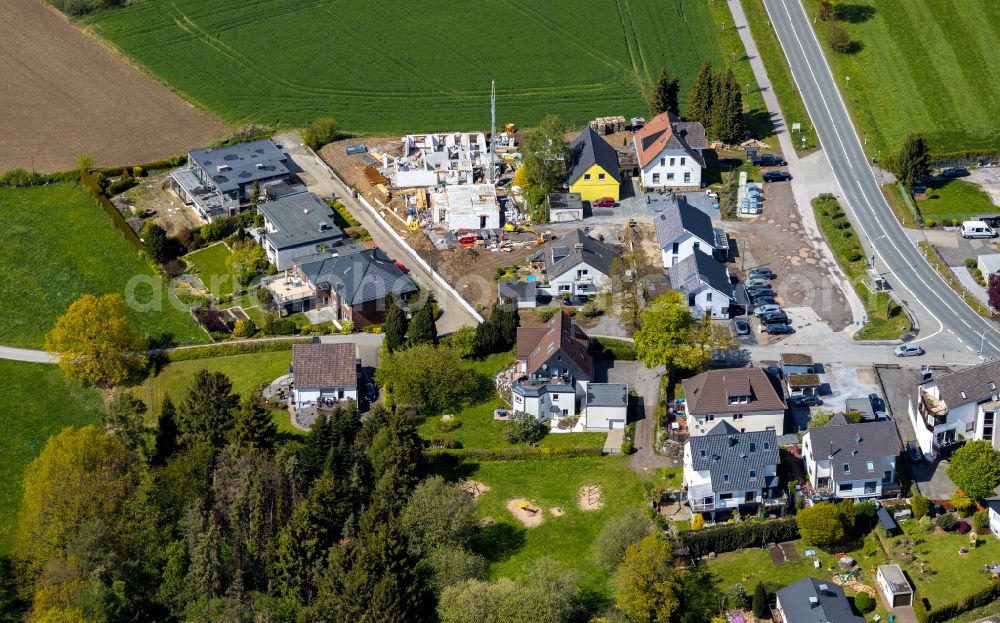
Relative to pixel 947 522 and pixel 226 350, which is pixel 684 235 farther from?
pixel 226 350

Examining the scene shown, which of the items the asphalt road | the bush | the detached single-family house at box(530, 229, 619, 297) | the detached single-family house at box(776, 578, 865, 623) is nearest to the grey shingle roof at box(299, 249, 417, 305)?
the detached single-family house at box(530, 229, 619, 297)

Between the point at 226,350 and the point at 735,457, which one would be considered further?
the point at 226,350

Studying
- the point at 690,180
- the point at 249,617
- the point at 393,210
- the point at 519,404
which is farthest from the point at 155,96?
Answer: the point at 249,617

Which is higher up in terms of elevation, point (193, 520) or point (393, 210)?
point (393, 210)

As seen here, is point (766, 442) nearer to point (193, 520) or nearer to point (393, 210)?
point (193, 520)

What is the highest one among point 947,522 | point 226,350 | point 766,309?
point 766,309

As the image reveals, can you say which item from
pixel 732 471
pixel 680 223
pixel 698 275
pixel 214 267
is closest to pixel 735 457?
pixel 732 471
